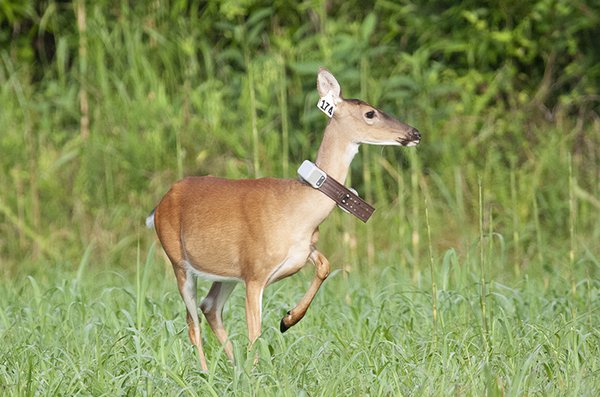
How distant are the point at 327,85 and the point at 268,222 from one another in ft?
1.78

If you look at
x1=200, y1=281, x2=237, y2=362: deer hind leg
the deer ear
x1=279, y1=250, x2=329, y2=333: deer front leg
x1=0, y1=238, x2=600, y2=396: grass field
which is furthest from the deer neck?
x1=200, y1=281, x2=237, y2=362: deer hind leg

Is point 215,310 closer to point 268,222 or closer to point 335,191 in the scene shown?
point 268,222

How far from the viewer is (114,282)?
304 inches

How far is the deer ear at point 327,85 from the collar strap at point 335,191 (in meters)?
0.28

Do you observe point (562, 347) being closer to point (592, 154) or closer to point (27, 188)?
point (592, 154)

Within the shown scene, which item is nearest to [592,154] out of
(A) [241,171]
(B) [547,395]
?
(A) [241,171]

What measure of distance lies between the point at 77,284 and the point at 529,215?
3534 mm

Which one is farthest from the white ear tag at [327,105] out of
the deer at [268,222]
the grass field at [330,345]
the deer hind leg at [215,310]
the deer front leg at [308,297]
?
the deer hind leg at [215,310]

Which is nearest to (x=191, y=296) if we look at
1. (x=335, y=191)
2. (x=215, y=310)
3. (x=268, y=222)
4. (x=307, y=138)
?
(x=215, y=310)

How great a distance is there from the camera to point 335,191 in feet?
15.1

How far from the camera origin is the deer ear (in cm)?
471

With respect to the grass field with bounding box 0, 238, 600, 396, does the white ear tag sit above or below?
above

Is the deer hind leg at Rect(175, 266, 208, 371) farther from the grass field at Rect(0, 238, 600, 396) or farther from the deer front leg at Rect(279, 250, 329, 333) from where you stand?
the deer front leg at Rect(279, 250, 329, 333)

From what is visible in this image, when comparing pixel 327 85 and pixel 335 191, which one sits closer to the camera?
pixel 335 191
